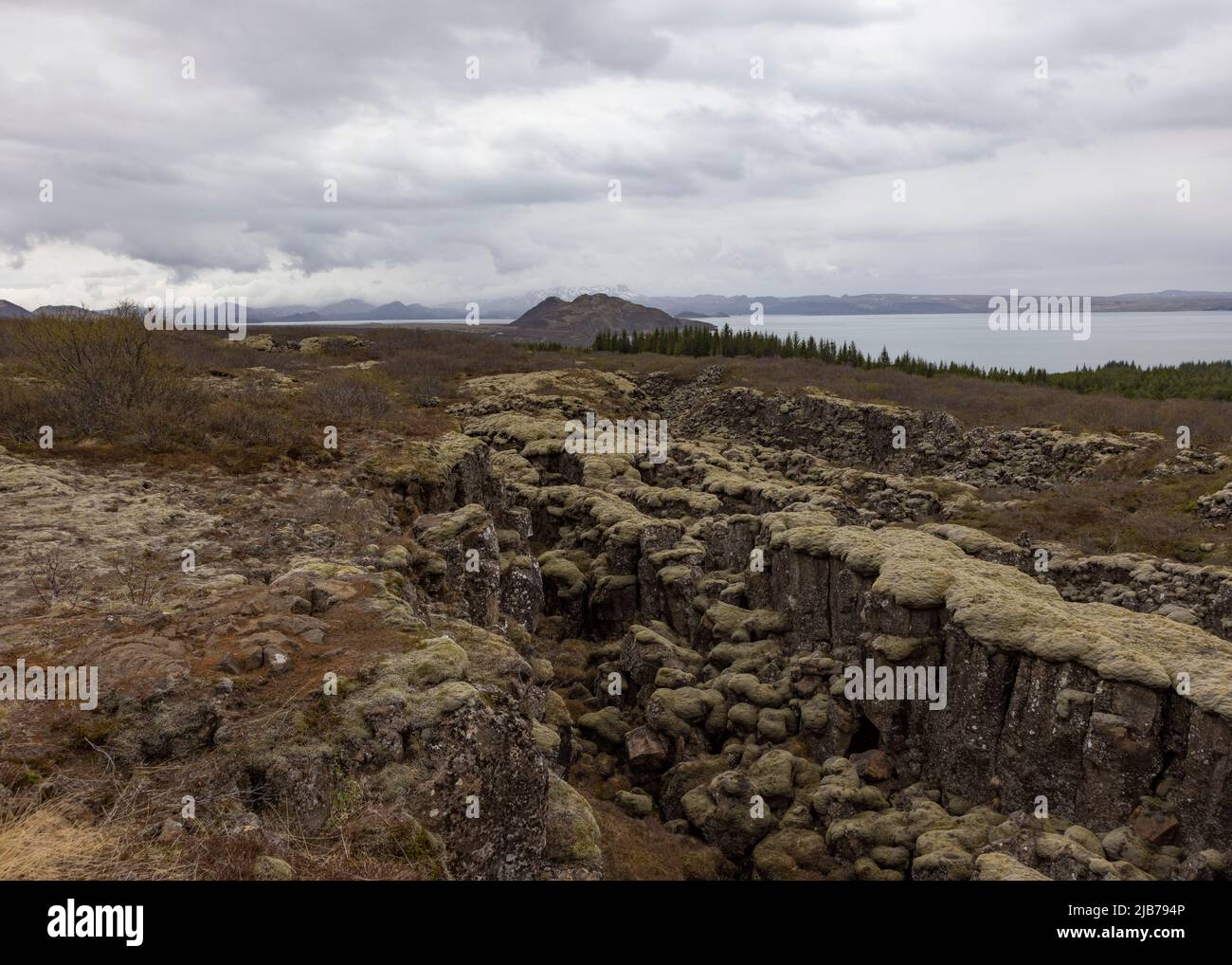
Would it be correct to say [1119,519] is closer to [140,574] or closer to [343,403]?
[140,574]

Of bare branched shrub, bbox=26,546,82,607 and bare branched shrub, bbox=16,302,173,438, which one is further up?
bare branched shrub, bbox=16,302,173,438

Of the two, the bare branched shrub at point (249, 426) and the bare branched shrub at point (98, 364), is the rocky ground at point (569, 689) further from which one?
the bare branched shrub at point (98, 364)

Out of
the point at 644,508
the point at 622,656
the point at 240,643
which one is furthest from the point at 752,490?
the point at 240,643

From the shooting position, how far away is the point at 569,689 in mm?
20750

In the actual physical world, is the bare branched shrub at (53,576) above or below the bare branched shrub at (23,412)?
below

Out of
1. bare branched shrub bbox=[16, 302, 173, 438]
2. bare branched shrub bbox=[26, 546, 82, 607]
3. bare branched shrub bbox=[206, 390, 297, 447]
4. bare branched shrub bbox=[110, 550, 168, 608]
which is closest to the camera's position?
bare branched shrub bbox=[26, 546, 82, 607]

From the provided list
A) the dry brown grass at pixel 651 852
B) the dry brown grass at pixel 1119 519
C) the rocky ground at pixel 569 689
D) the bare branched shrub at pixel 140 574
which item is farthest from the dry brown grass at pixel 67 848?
the dry brown grass at pixel 1119 519

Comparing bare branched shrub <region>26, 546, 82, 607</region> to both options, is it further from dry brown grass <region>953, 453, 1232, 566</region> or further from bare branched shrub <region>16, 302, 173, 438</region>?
dry brown grass <region>953, 453, 1232, 566</region>

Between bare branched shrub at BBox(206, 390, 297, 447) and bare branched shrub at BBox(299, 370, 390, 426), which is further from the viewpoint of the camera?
bare branched shrub at BBox(299, 370, 390, 426)

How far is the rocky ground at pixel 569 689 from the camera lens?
26.5 feet

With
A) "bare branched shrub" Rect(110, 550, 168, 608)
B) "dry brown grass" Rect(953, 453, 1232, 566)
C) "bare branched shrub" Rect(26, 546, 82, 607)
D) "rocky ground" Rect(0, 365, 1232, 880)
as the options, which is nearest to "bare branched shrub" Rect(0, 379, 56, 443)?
"rocky ground" Rect(0, 365, 1232, 880)

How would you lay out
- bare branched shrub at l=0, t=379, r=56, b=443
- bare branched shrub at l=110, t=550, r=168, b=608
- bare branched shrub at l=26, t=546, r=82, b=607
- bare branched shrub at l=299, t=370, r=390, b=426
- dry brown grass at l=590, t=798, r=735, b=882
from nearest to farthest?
bare branched shrub at l=26, t=546, r=82, b=607 < bare branched shrub at l=110, t=550, r=168, b=608 < dry brown grass at l=590, t=798, r=735, b=882 < bare branched shrub at l=0, t=379, r=56, b=443 < bare branched shrub at l=299, t=370, r=390, b=426

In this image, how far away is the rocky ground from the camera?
8078 millimetres

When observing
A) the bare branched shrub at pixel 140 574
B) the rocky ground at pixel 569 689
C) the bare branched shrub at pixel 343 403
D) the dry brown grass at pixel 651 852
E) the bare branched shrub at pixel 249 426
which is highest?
the bare branched shrub at pixel 343 403
